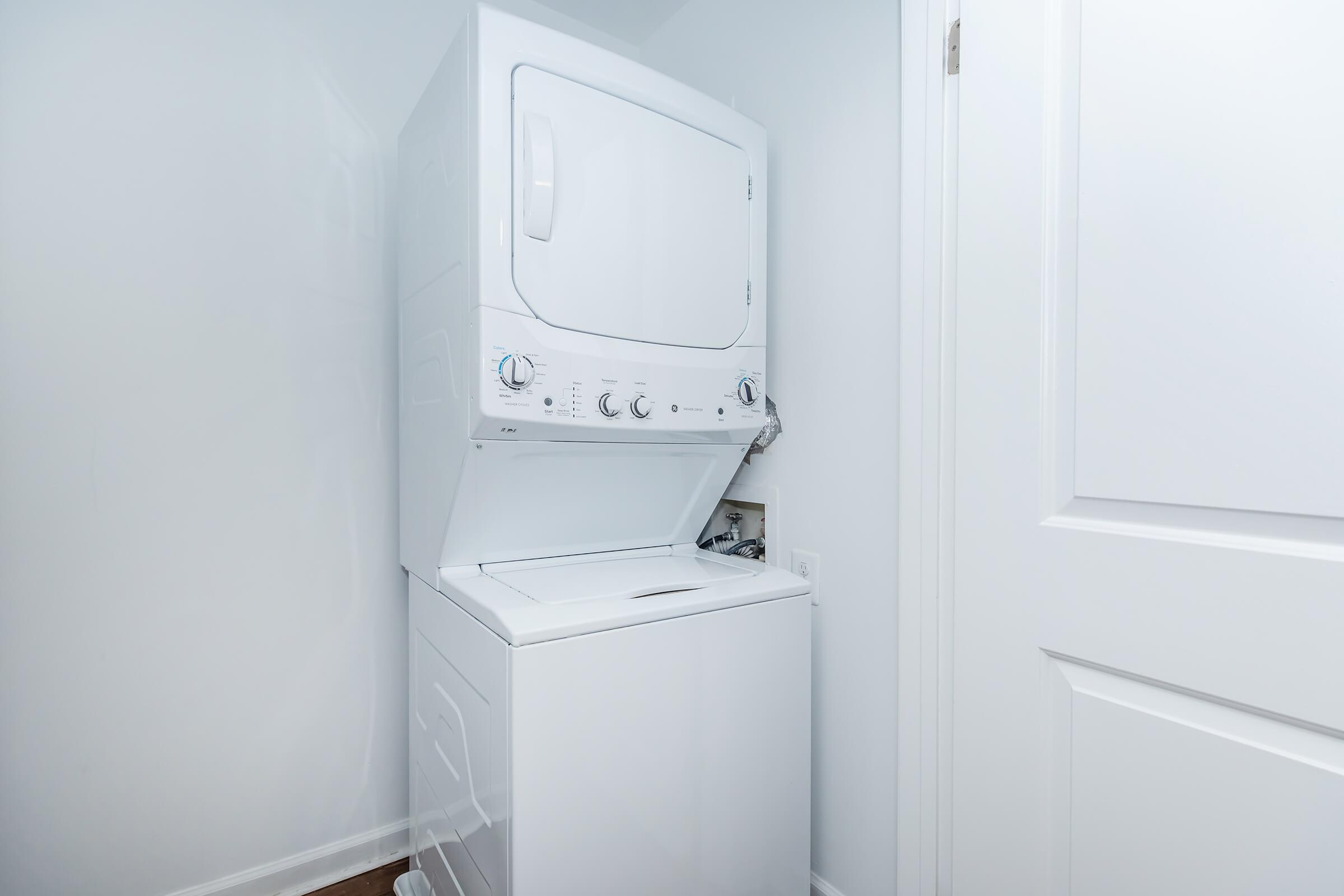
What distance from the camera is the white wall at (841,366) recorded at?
1.35 m

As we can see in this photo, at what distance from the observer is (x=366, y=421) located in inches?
66.9

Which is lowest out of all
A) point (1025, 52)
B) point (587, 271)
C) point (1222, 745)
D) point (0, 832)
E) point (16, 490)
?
point (0, 832)

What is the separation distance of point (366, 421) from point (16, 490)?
0.68 m

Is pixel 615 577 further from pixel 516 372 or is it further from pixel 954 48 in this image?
pixel 954 48

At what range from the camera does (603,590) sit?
125 cm

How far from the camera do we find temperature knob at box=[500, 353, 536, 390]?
1146 mm

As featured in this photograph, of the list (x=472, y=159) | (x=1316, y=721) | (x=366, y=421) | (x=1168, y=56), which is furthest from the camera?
(x=366, y=421)

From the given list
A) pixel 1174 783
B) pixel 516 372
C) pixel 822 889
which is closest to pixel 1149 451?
pixel 1174 783

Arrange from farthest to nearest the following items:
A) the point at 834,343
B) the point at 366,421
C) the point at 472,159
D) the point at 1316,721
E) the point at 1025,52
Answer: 1. the point at 366,421
2. the point at 834,343
3. the point at 472,159
4. the point at 1025,52
5. the point at 1316,721

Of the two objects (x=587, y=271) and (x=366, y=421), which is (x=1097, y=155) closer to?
(x=587, y=271)

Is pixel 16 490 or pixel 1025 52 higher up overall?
pixel 1025 52

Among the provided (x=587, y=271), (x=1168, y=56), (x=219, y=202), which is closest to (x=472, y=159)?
(x=587, y=271)

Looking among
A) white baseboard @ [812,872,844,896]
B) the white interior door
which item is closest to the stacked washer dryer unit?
white baseboard @ [812,872,844,896]

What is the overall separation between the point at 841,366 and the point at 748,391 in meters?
0.22
